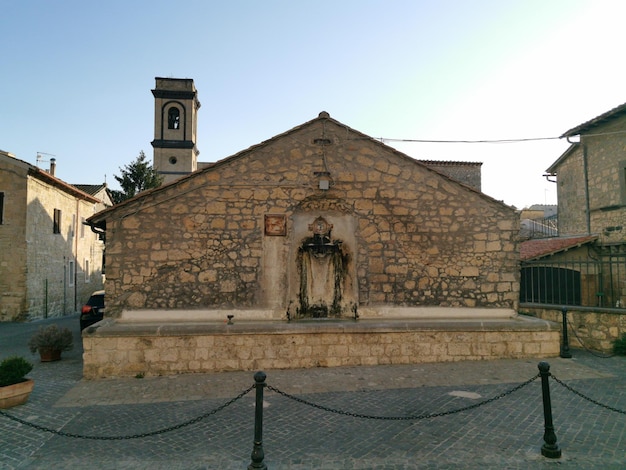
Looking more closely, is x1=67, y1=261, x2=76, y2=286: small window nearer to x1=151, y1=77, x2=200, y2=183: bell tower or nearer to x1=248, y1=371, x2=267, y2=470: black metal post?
x1=151, y1=77, x2=200, y2=183: bell tower

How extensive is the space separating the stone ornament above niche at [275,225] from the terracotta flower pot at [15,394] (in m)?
5.34

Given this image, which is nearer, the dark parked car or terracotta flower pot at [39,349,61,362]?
terracotta flower pot at [39,349,61,362]

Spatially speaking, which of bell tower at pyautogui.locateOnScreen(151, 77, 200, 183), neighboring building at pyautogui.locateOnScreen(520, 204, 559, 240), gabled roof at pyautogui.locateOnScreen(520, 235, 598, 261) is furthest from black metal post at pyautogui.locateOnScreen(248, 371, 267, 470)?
bell tower at pyautogui.locateOnScreen(151, 77, 200, 183)

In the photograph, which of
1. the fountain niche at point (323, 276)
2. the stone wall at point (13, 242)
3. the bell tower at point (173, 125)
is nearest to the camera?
the fountain niche at point (323, 276)

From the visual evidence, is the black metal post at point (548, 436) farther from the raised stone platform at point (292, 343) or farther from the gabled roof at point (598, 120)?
the gabled roof at point (598, 120)

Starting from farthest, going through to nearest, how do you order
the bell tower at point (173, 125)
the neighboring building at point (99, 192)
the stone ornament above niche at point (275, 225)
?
the bell tower at point (173, 125), the neighboring building at point (99, 192), the stone ornament above niche at point (275, 225)

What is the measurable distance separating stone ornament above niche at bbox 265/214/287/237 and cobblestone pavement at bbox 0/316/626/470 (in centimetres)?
323

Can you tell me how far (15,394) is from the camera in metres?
6.14

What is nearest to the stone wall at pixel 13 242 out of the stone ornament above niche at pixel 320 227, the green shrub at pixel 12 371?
the green shrub at pixel 12 371

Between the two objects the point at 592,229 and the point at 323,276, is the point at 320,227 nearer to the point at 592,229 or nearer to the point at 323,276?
the point at 323,276

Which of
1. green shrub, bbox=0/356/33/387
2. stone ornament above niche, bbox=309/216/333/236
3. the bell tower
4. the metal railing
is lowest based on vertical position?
green shrub, bbox=0/356/33/387

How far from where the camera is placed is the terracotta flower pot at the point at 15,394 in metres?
6.02

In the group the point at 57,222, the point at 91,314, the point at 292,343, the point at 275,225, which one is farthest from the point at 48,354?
the point at 57,222

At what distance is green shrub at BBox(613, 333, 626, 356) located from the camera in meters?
9.34
